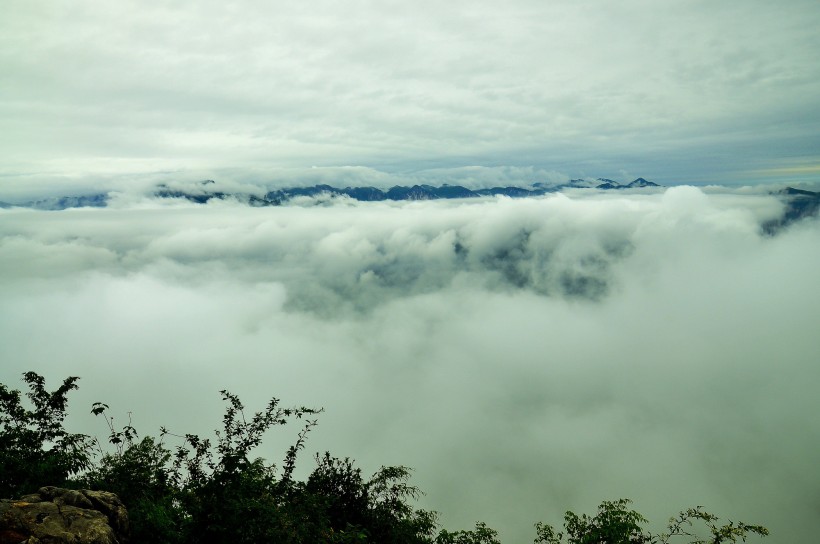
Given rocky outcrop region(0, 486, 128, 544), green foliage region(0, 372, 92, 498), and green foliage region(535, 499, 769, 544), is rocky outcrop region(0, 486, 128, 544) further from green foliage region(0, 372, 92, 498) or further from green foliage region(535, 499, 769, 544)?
green foliage region(535, 499, 769, 544)

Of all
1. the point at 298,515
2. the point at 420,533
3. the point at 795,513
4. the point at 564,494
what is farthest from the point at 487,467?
the point at 298,515

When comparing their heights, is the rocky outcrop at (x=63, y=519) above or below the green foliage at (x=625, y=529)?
above

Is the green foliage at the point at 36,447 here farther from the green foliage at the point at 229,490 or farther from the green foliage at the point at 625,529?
the green foliage at the point at 625,529

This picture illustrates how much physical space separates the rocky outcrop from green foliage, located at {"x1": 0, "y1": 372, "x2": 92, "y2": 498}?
6229 millimetres

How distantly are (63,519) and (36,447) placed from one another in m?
15.1

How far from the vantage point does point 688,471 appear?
199 meters

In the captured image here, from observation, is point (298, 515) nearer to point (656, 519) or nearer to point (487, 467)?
point (656, 519)

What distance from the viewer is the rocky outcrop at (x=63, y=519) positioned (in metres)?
14.0

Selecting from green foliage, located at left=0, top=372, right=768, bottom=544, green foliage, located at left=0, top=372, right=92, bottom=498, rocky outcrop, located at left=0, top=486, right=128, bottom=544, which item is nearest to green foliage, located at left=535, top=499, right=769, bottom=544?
green foliage, located at left=0, top=372, right=768, bottom=544

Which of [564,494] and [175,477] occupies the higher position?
[175,477]

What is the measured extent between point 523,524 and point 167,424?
144383 millimetres

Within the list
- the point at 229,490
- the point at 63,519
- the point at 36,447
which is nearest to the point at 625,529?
the point at 229,490

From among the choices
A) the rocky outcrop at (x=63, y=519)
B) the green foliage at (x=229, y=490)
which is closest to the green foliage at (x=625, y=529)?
the green foliage at (x=229, y=490)

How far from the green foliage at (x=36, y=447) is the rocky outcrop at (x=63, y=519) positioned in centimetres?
623
